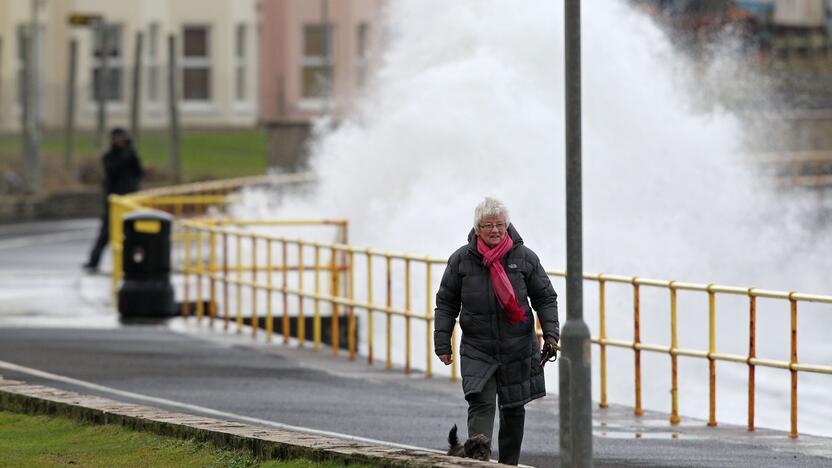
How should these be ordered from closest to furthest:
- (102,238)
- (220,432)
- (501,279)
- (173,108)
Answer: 1. (501,279)
2. (220,432)
3. (102,238)
4. (173,108)

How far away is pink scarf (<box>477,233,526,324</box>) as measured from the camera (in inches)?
413

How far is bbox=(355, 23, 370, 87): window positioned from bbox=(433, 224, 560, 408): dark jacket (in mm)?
52335

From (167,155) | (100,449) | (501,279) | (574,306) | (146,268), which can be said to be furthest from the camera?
(167,155)

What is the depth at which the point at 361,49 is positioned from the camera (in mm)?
66500

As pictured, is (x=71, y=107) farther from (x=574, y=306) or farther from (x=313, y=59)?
(x=574, y=306)

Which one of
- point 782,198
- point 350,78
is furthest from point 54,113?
point 782,198

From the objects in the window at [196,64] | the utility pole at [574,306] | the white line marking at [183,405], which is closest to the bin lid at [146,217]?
the white line marking at [183,405]

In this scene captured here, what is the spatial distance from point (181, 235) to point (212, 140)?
3107 cm

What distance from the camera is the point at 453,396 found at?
1599cm

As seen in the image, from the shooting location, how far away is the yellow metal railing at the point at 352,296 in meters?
14.3

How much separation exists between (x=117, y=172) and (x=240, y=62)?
37.7 meters

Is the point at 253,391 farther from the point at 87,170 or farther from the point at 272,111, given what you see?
the point at 272,111

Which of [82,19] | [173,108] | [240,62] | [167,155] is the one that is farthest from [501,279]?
[240,62]

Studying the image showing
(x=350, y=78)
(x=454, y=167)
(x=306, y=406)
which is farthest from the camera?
(x=350, y=78)
